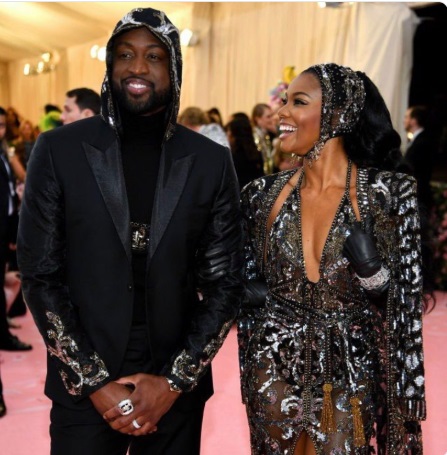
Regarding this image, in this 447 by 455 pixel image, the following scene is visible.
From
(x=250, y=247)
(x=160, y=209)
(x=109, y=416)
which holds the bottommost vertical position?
(x=109, y=416)

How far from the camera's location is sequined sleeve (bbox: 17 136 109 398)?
1.85 metres

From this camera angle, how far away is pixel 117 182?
190cm

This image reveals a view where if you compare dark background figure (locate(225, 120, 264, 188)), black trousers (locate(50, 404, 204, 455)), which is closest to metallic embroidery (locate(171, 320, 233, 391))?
black trousers (locate(50, 404, 204, 455))

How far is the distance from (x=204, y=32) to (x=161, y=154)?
9.82m

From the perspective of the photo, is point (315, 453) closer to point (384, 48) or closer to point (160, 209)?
point (160, 209)

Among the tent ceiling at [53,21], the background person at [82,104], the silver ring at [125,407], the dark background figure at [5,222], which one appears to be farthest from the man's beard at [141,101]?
the tent ceiling at [53,21]

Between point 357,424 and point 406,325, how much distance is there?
0.35 metres

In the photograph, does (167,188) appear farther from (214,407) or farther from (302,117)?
(214,407)

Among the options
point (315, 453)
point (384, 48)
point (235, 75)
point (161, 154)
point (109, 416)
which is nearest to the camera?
point (109, 416)

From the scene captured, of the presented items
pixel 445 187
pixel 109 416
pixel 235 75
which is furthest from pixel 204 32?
pixel 109 416

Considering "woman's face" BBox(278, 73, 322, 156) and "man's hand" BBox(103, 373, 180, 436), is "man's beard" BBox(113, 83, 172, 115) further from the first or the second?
"man's hand" BBox(103, 373, 180, 436)

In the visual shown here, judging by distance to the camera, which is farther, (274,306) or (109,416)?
(274,306)

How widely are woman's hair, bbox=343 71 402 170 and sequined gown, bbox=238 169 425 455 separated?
125mm

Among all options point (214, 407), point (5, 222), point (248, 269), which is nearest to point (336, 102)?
point (248, 269)
